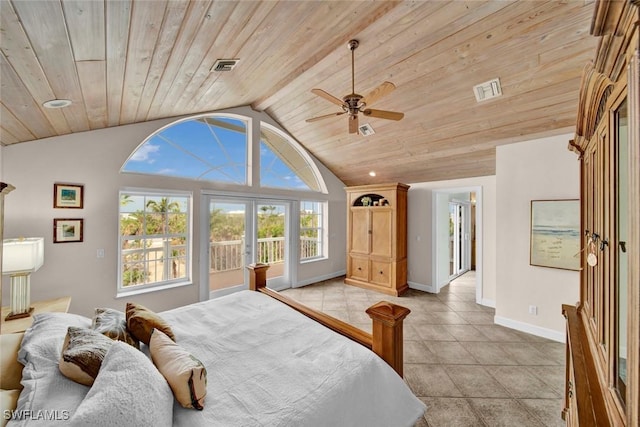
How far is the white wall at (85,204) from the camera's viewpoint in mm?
2711

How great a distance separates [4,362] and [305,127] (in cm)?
429

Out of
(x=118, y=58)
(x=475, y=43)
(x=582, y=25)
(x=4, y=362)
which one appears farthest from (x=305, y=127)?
(x=4, y=362)

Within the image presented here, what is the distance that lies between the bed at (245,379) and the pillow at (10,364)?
5cm

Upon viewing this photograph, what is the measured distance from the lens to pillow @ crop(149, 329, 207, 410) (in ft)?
3.69

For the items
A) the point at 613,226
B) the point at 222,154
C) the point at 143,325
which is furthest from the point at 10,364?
the point at 222,154

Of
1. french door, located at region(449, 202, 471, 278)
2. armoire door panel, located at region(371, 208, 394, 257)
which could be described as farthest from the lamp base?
french door, located at region(449, 202, 471, 278)

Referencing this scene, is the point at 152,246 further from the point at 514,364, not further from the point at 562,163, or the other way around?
the point at 562,163

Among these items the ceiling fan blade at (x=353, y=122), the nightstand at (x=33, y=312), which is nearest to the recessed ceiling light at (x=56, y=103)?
the nightstand at (x=33, y=312)

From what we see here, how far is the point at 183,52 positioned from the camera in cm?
188

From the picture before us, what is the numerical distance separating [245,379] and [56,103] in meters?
2.43

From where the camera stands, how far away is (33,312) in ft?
7.90

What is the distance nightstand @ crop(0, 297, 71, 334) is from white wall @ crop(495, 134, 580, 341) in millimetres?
5188

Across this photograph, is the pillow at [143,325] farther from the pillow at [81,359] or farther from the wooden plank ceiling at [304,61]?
the wooden plank ceiling at [304,61]

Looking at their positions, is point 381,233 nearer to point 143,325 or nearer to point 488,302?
point 488,302
